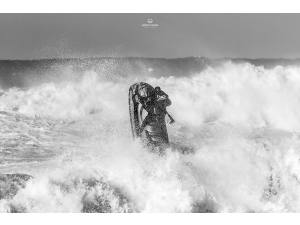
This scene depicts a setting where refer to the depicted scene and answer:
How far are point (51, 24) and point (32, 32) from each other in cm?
32

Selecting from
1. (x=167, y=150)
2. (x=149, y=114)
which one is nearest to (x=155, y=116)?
(x=149, y=114)

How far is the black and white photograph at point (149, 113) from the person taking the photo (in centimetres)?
716

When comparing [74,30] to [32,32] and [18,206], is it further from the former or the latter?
[18,206]

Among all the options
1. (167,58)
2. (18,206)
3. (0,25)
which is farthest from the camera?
(167,58)

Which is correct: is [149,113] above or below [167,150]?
above

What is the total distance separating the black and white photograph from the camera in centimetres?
716

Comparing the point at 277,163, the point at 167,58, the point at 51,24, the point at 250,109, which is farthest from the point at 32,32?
the point at 277,163

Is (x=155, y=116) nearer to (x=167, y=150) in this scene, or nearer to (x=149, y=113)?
(x=149, y=113)

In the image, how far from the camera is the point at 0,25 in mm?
7512

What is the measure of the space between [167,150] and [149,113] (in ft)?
2.12

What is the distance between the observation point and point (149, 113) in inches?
305

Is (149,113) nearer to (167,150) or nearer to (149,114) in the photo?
(149,114)

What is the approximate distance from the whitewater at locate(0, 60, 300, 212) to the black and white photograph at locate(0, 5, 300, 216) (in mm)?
19

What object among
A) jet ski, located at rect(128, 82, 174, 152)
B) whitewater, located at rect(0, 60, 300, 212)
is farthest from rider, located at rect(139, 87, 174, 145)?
whitewater, located at rect(0, 60, 300, 212)
